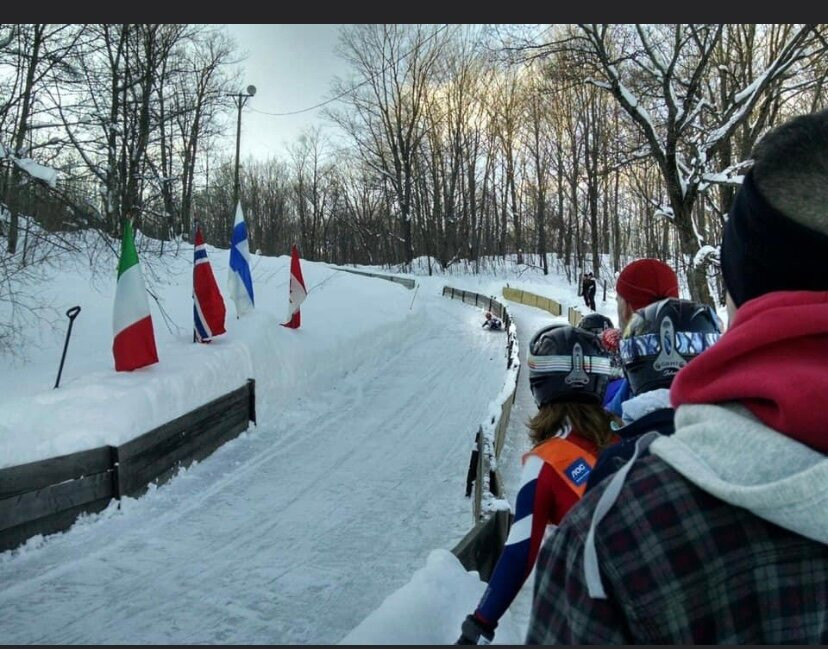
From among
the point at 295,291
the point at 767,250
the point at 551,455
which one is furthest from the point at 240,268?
the point at 767,250

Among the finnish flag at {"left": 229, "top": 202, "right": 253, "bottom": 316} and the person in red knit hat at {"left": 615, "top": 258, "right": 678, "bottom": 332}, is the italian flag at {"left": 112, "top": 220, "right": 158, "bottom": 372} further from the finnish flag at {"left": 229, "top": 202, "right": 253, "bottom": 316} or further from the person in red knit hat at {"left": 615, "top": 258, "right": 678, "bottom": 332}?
the person in red knit hat at {"left": 615, "top": 258, "right": 678, "bottom": 332}

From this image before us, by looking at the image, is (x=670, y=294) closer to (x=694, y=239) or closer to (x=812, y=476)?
(x=812, y=476)

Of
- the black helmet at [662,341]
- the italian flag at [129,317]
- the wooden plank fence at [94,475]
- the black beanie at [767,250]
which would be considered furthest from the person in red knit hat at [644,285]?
the italian flag at [129,317]

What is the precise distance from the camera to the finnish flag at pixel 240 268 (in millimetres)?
12398

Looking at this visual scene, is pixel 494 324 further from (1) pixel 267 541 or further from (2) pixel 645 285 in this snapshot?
(2) pixel 645 285

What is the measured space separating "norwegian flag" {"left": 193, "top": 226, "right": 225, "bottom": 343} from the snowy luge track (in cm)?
158

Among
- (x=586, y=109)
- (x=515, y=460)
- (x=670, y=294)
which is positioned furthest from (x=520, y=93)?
(x=670, y=294)

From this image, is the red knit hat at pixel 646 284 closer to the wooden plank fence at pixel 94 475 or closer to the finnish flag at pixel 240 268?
the wooden plank fence at pixel 94 475

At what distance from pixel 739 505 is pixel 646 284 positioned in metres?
3.03

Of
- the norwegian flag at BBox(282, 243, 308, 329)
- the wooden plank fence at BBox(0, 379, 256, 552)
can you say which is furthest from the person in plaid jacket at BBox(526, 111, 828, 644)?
the norwegian flag at BBox(282, 243, 308, 329)

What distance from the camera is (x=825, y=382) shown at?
0.92 metres

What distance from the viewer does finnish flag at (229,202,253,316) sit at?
12398 millimetres

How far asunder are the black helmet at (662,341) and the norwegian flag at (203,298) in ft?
30.8

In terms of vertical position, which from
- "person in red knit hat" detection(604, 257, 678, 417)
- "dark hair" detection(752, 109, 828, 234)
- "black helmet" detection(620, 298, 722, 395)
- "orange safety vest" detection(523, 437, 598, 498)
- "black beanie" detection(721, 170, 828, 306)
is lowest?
"orange safety vest" detection(523, 437, 598, 498)
